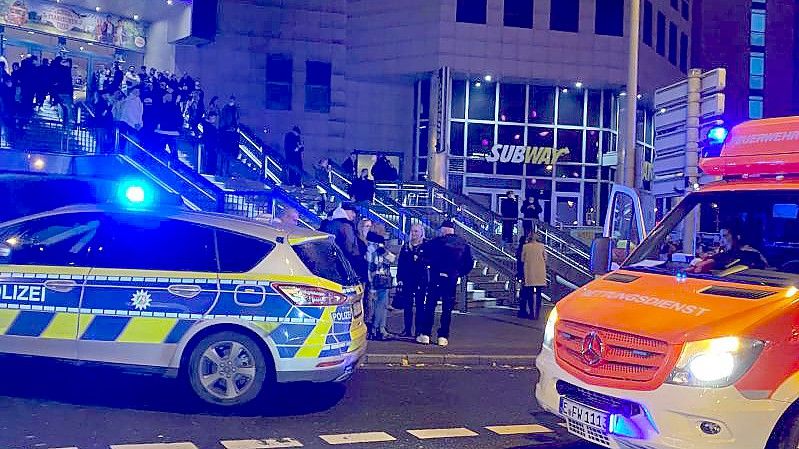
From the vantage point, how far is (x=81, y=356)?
7.95 m

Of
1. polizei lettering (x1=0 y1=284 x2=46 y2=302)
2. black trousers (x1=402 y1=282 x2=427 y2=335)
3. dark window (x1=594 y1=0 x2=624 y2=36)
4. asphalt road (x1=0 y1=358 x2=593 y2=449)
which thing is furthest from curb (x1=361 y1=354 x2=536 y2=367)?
dark window (x1=594 y1=0 x2=624 y2=36)

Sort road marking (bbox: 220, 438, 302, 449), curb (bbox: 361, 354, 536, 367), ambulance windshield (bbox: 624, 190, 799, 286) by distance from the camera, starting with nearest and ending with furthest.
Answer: ambulance windshield (bbox: 624, 190, 799, 286) < road marking (bbox: 220, 438, 302, 449) < curb (bbox: 361, 354, 536, 367)

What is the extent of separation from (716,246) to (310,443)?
348 cm

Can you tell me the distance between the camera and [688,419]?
5379 millimetres

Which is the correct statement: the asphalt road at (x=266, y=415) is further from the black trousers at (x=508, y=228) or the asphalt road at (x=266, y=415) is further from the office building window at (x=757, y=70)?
the office building window at (x=757, y=70)

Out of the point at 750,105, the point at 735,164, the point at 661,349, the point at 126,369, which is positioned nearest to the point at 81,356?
the point at 126,369

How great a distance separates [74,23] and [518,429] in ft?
76.8

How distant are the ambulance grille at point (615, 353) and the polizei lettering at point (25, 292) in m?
4.56

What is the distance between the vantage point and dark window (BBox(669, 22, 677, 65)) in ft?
122

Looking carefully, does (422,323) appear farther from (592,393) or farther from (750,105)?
(750,105)

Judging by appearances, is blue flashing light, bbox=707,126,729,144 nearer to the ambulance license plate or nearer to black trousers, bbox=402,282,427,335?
the ambulance license plate

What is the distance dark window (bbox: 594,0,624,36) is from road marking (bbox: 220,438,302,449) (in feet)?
91.4

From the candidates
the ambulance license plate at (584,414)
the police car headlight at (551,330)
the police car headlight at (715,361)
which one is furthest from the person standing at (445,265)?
the police car headlight at (715,361)

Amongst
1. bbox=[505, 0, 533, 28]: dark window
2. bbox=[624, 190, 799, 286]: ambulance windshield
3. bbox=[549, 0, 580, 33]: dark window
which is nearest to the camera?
bbox=[624, 190, 799, 286]: ambulance windshield
